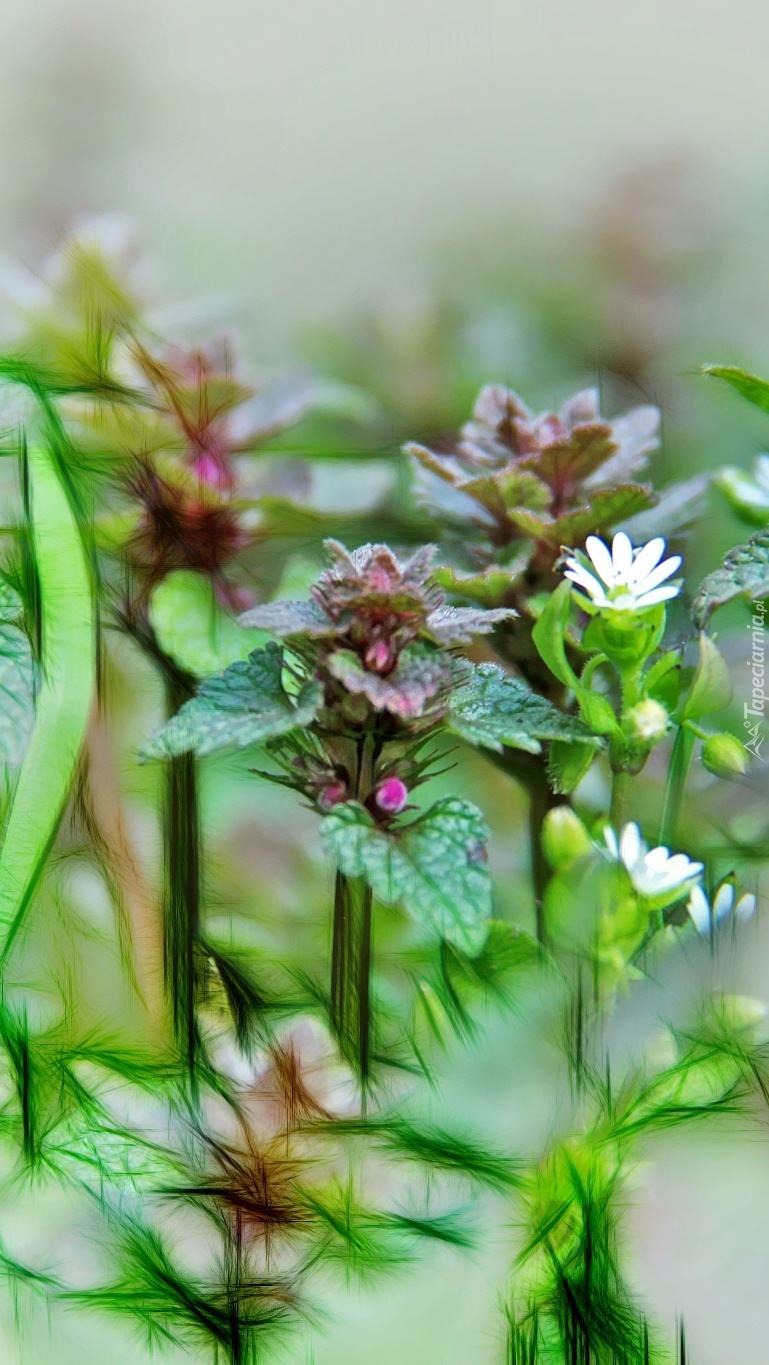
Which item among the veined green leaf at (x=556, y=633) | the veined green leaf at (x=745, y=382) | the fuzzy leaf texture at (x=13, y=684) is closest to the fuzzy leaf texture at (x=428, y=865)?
the veined green leaf at (x=556, y=633)

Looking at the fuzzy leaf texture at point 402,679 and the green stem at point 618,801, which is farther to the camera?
→ the green stem at point 618,801

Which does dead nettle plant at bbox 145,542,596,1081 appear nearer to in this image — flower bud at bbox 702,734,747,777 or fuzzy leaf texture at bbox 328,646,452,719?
fuzzy leaf texture at bbox 328,646,452,719

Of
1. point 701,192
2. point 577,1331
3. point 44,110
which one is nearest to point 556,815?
point 577,1331

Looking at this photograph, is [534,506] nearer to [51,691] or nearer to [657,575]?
[657,575]

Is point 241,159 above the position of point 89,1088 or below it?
above

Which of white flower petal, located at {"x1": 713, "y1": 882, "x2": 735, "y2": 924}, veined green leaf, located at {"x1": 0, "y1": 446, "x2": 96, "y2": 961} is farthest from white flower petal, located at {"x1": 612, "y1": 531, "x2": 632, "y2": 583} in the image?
veined green leaf, located at {"x1": 0, "y1": 446, "x2": 96, "y2": 961}

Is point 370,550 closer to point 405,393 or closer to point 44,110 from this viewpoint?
point 405,393

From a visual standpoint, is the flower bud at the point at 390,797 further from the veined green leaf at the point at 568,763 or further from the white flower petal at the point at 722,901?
the white flower petal at the point at 722,901
